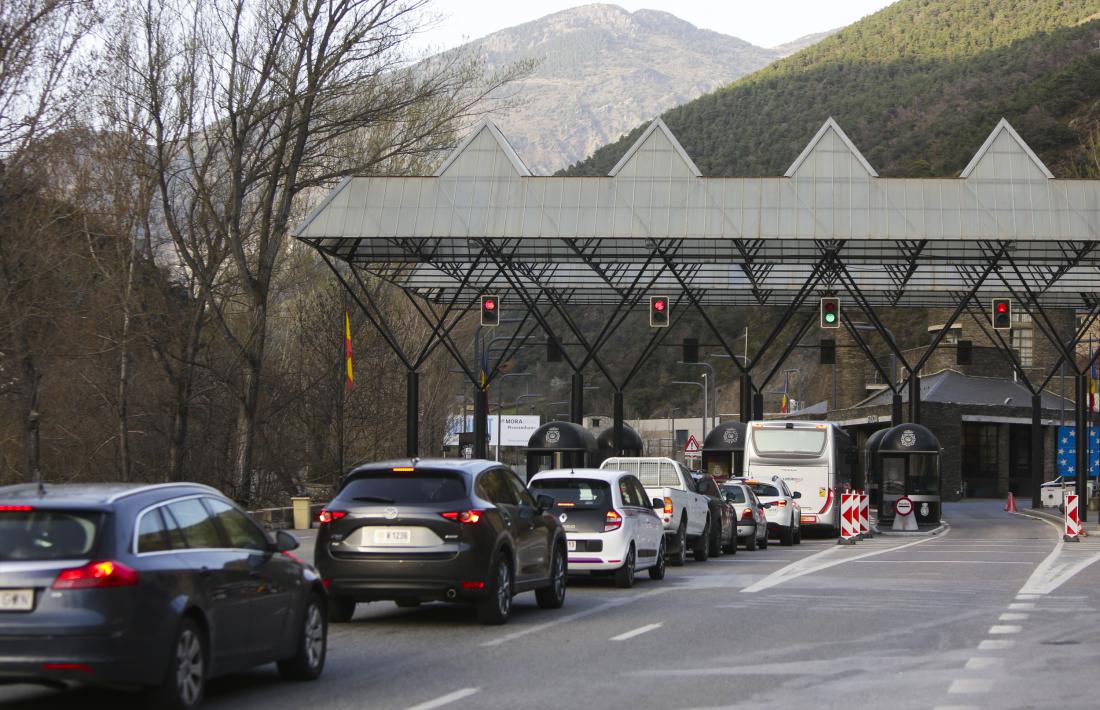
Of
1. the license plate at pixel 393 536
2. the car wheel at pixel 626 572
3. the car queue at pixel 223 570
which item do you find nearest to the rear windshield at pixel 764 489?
the car wheel at pixel 626 572

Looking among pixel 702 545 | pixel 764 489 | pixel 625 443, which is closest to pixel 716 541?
pixel 702 545

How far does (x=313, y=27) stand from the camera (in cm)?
4200

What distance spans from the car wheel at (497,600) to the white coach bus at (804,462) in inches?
1079

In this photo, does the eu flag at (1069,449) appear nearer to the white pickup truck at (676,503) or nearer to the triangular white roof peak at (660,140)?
the triangular white roof peak at (660,140)

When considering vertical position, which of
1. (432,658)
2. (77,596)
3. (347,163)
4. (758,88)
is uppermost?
(758,88)

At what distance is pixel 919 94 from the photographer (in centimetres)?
15500

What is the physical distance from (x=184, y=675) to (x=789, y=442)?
34738mm

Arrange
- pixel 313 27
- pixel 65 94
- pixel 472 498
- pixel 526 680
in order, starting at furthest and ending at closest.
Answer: pixel 313 27 < pixel 65 94 < pixel 472 498 < pixel 526 680

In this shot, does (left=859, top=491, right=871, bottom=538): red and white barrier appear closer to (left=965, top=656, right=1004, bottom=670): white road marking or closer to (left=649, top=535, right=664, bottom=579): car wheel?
(left=649, top=535, right=664, bottom=579): car wheel

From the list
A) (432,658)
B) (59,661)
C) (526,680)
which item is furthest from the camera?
(432,658)

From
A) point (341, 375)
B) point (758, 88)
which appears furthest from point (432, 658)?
point (758, 88)

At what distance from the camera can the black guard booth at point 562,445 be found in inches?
1923

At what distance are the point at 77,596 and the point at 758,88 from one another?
163 m

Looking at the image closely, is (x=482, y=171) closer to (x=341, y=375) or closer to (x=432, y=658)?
(x=341, y=375)
